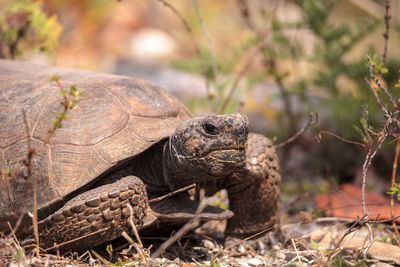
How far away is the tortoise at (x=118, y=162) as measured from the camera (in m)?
2.46

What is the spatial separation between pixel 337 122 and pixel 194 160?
3.26 metres

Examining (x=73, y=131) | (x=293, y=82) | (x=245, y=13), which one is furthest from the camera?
(x=293, y=82)

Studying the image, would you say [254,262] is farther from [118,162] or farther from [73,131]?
[73,131]

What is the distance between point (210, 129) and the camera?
2.48 m

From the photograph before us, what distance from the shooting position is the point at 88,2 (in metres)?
13.0

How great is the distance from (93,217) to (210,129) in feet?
2.51

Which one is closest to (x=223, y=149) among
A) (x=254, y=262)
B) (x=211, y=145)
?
(x=211, y=145)

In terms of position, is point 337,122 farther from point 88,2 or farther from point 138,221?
point 88,2

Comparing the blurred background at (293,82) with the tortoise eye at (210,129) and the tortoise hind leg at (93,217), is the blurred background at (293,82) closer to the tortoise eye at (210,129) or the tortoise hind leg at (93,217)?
the tortoise eye at (210,129)

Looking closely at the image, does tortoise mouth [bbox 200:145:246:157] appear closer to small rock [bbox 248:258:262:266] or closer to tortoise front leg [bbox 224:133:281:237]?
tortoise front leg [bbox 224:133:281:237]

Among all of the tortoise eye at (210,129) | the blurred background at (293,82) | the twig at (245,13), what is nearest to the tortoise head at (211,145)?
the tortoise eye at (210,129)

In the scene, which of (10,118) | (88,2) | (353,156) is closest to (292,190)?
(353,156)

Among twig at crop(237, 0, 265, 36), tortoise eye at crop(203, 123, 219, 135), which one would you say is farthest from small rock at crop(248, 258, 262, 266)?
twig at crop(237, 0, 265, 36)

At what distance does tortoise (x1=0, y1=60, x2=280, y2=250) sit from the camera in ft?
8.07
